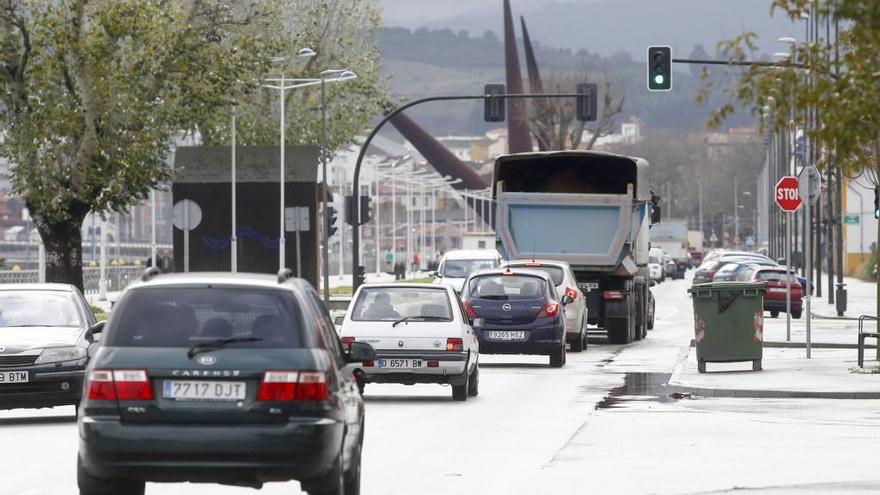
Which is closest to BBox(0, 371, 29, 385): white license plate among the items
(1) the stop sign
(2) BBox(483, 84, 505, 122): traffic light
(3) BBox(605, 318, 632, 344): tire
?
(1) the stop sign

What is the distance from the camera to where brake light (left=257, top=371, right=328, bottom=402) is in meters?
10.6

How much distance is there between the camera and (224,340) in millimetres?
10703

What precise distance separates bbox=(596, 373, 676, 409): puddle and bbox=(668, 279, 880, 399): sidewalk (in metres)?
0.24

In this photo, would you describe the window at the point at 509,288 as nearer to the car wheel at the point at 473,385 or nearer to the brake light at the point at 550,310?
the brake light at the point at 550,310

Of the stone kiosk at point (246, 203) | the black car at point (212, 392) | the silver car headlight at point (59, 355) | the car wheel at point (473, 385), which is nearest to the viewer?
the black car at point (212, 392)

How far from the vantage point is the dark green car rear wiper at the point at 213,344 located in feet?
35.0

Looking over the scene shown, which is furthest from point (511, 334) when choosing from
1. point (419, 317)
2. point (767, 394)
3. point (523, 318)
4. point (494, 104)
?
point (494, 104)

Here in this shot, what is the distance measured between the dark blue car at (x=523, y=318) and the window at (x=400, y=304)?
19.8 ft

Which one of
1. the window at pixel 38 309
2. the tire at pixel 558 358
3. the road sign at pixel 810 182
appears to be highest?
the road sign at pixel 810 182

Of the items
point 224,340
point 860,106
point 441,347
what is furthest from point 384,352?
point 224,340

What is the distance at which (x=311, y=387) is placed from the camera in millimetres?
10594

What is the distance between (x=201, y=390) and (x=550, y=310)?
18175 millimetres

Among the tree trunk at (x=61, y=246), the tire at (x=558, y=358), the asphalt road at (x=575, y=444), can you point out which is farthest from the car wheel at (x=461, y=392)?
the tree trunk at (x=61, y=246)

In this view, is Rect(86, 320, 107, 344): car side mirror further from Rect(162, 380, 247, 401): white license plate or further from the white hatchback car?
Rect(162, 380, 247, 401): white license plate
